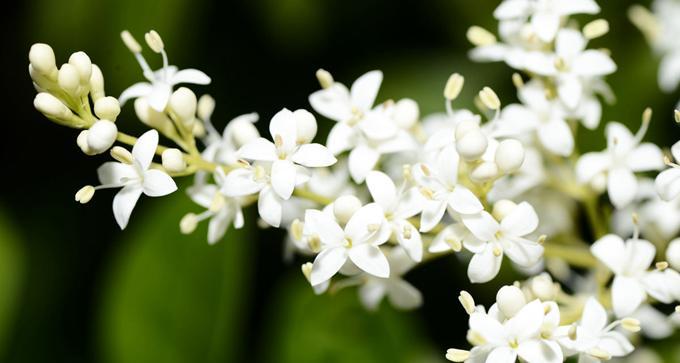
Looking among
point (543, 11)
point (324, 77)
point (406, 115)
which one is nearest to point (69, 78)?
point (324, 77)

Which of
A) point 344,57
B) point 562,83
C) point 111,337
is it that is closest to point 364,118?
point 562,83

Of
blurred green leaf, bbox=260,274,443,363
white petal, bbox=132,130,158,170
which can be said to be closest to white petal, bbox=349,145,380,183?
white petal, bbox=132,130,158,170

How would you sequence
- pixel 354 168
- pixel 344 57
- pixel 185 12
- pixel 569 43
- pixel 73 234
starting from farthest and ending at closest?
pixel 344 57
pixel 73 234
pixel 185 12
pixel 569 43
pixel 354 168

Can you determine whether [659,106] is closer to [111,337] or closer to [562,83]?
[562,83]

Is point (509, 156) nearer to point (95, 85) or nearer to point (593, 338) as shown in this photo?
point (593, 338)

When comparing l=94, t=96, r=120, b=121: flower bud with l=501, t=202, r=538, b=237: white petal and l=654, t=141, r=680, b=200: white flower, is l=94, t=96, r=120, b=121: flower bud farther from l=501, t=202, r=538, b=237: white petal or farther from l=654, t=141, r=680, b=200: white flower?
l=654, t=141, r=680, b=200: white flower

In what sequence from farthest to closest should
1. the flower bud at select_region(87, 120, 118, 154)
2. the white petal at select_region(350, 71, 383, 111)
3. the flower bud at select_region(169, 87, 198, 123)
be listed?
the white petal at select_region(350, 71, 383, 111) < the flower bud at select_region(169, 87, 198, 123) < the flower bud at select_region(87, 120, 118, 154)

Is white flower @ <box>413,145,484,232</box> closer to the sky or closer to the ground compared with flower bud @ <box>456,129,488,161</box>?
closer to the ground
